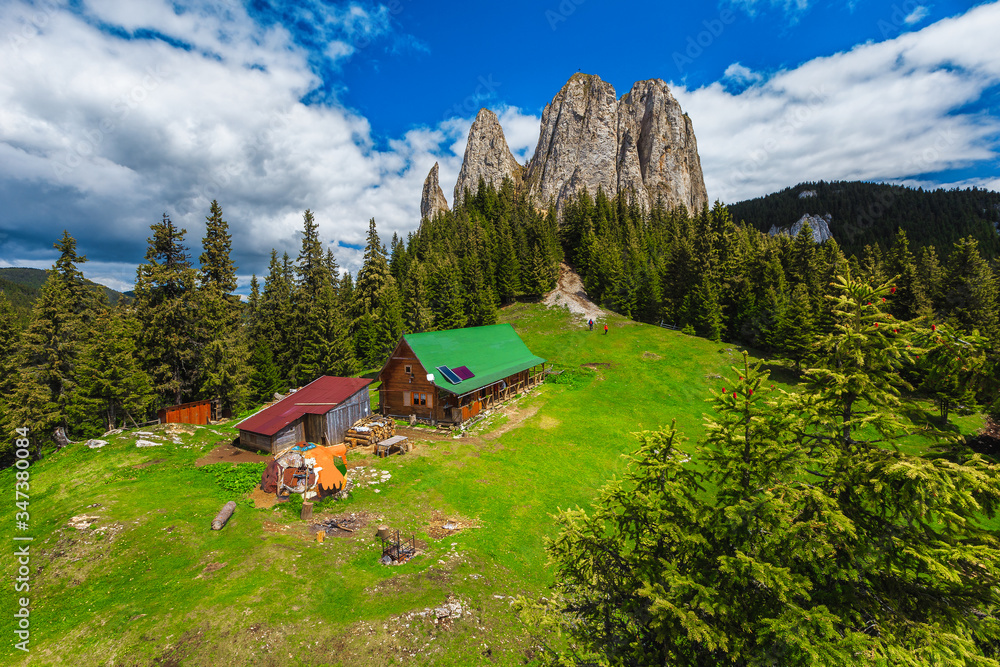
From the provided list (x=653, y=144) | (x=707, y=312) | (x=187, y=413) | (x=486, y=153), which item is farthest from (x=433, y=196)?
(x=187, y=413)

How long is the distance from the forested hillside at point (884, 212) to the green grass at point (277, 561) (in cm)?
10681

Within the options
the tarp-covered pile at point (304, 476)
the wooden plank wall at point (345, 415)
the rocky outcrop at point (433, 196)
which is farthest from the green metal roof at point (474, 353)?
the rocky outcrop at point (433, 196)

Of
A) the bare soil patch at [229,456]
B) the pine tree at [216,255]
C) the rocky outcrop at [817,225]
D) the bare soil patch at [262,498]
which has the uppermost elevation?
the rocky outcrop at [817,225]

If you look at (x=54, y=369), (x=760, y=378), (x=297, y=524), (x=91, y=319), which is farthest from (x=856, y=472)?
(x=91, y=319)

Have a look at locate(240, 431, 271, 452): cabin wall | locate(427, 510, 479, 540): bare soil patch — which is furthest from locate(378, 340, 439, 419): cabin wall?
locate(427, 510, 479, 540): bare soil patch

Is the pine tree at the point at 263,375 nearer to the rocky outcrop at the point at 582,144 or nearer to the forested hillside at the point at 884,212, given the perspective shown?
the rocky outcrop at the point at 582,144

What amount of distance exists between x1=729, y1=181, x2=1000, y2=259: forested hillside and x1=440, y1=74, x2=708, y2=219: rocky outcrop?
40.5m

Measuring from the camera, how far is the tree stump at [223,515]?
14.9m

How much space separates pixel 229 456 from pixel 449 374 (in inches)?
587

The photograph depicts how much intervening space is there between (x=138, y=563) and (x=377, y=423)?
14.9 meters

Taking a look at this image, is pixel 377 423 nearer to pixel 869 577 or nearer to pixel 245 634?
pixel 245 634

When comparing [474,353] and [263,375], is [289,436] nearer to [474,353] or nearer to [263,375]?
[474,353]

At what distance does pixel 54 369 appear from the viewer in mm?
29031

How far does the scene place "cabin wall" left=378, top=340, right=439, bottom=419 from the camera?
98.4ft
